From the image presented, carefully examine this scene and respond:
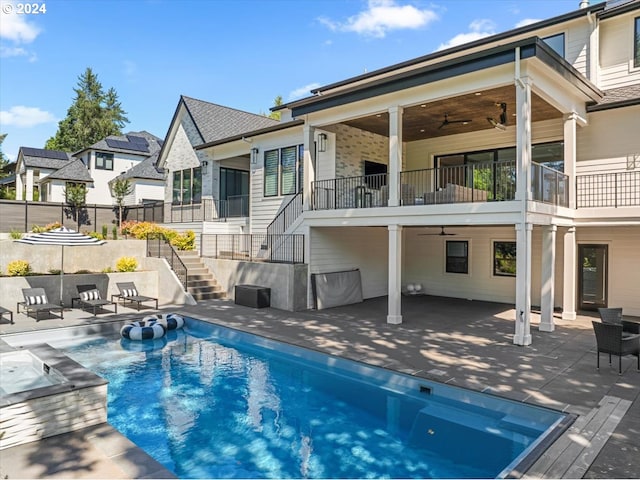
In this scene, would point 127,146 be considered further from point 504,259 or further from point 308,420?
point 308,420

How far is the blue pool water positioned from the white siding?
1220 cm

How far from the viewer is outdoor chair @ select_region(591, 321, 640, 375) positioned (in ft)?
24.6

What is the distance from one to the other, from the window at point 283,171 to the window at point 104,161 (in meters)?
20.3

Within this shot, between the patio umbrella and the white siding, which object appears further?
the white siding

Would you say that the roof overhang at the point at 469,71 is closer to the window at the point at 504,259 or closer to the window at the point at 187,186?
the window at the point at 504,259

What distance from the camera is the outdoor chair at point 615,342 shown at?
24.6 ft

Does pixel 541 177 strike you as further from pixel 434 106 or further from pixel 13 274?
pixel 13 274

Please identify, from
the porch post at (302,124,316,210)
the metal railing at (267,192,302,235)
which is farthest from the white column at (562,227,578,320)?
the metal railing at (267,192,302,235)

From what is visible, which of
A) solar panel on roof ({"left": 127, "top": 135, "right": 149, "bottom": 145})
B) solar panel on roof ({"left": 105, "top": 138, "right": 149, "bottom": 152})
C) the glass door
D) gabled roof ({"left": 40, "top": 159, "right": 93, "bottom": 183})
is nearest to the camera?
the glass door

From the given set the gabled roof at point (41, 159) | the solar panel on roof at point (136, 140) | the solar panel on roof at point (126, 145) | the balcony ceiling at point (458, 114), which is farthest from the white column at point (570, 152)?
the gabled roof at point (41, 159)

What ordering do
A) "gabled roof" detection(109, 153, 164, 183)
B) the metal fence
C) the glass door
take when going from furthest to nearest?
"gabled roof" detection(109, 153, 164, 183) < the metal fence < the glass door

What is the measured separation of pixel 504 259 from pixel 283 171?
29.8 feet

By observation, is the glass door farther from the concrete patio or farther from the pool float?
the pool float

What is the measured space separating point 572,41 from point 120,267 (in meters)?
17.7
